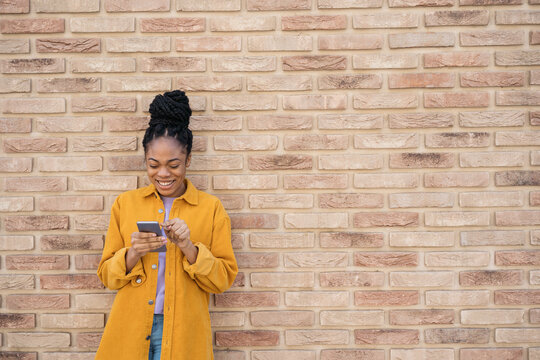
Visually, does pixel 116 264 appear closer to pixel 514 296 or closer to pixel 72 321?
pixel 72 321

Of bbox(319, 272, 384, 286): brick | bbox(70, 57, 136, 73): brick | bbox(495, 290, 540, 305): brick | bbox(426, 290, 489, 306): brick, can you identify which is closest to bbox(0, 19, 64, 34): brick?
bbox(70, 57, 136, 73): brick

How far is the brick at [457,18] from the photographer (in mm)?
2564

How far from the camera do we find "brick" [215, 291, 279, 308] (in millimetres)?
2574

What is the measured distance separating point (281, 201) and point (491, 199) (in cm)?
134

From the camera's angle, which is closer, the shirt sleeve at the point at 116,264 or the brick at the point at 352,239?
the shirt sleeve at the point at 116,264

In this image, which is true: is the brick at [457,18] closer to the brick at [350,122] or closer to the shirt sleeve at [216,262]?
the brick at [350,122]

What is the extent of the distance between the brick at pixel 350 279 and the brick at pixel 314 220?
31cm

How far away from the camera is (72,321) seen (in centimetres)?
257

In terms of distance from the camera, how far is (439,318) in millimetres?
2578

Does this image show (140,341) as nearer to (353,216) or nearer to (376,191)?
(353,216)

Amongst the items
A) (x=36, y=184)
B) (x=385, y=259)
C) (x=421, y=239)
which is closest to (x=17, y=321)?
(x=36, y=184)

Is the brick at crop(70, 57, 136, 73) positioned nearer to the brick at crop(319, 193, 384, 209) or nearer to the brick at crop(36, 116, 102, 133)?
the brick at crop(36, 116, 102, 133)

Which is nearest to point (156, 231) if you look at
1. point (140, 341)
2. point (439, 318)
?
point (140, 341)

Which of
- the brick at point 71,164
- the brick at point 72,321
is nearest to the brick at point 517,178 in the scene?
the brick at point 71,164
